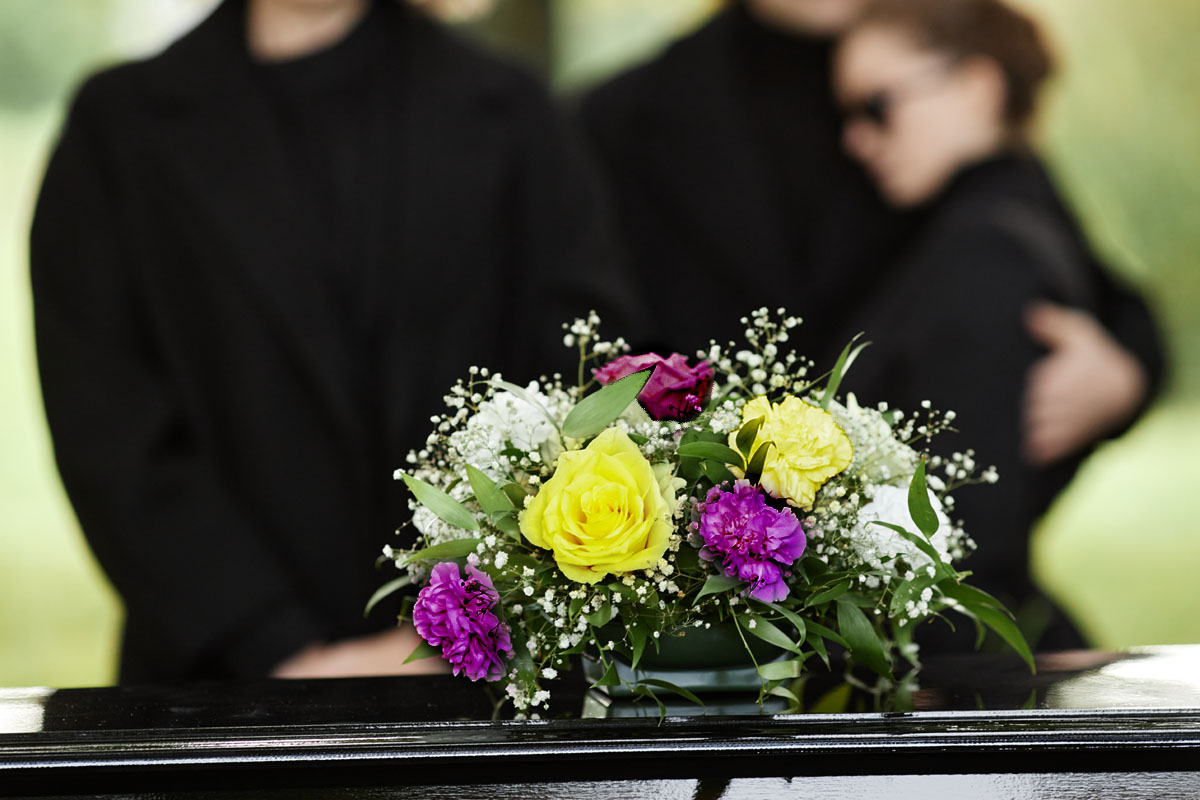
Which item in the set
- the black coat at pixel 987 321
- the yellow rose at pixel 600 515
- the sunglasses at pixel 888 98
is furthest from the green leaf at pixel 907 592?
the sunglasses at pixel 888 98

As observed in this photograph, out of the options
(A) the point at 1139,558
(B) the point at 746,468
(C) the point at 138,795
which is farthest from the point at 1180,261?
(C) the point at 138,795

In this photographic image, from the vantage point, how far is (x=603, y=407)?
1.05 m

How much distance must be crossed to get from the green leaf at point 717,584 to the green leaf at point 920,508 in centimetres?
18

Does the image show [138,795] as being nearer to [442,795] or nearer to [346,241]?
[442,795]

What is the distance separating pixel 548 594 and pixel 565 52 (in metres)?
1.85

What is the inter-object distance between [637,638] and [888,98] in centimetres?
189

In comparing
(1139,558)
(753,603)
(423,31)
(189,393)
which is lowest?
(1139,558)

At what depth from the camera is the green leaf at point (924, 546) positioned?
3.43 feet

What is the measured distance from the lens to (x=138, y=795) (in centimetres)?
100

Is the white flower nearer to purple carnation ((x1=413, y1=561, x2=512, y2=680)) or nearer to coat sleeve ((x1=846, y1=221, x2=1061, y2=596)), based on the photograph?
purple carnation ((x1=413, y1=561, x2=512, y2=680))

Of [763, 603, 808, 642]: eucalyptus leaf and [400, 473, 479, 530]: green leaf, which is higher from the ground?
[400, 473, 479, 530]: green leaf

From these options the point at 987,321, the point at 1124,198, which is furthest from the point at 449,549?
the point at 1124,198

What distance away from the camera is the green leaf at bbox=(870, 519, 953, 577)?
3.43 ft

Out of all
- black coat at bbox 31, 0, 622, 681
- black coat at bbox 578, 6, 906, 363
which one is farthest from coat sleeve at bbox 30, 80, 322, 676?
black coat at bbox 578, 6, 906, 363
